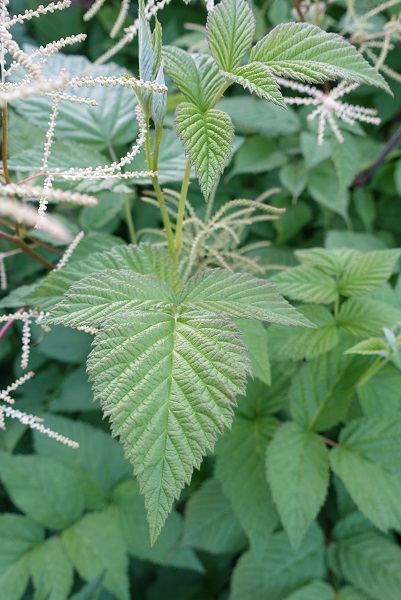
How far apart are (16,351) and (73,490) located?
472mm

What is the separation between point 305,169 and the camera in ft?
4.69

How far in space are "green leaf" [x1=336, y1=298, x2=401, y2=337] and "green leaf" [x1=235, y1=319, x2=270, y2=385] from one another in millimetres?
200

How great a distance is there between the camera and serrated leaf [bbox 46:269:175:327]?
2.26 ft

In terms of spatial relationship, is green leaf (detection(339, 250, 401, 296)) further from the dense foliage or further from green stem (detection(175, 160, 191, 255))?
green stem (detection(175, 160, 191, 255))

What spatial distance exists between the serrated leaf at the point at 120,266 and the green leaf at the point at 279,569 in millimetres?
718

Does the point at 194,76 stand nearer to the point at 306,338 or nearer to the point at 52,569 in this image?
the point at 306,338

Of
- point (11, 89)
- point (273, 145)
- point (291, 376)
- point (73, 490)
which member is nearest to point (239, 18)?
point (11, 89)

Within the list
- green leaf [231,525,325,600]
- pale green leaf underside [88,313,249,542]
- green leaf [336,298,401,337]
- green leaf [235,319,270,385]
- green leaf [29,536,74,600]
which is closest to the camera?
pale green leaf underside [88,313,249,542]

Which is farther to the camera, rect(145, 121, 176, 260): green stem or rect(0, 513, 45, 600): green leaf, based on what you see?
rect(0, 513, 45, 600): green leaf

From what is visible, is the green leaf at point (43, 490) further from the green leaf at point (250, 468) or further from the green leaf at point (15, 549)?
the green leaf at point (250, 468)

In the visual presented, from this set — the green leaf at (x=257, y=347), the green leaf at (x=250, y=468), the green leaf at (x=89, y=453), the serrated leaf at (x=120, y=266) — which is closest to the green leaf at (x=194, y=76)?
the serrated leaf at (x=120, y=266)

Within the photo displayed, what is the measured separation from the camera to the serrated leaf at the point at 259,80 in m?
0.65

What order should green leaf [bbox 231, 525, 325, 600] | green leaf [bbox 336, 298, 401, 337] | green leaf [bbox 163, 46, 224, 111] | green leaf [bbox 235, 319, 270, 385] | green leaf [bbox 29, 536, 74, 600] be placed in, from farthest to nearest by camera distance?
1. green leaf [bbox 231, 525, 325, 600]
2. green leaf [bbox 29, 536, 74, 600]
3. green leaf [bbox 336, 298, 401, 337]
4. green leaf [bbox 235, 319, 270, 385]
5. green leaf [bbox 163, 46, 224, 111]

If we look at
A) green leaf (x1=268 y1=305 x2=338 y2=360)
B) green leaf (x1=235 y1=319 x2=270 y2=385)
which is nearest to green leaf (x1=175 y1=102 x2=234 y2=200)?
green leaf (x1=235 y1=319 x2=270 y2=385)
